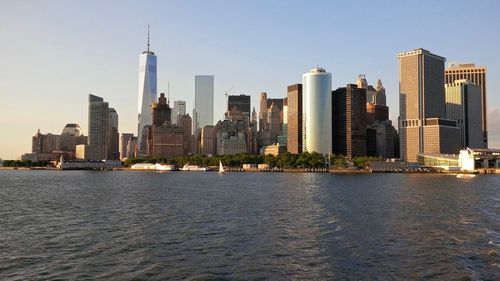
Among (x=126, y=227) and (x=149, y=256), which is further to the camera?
(x=126, y=227)

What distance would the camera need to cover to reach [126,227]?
56.1m

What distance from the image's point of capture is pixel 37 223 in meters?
59.6

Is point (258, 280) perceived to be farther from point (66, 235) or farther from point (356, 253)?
point (66, 235)

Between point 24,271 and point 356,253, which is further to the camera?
point 356,253

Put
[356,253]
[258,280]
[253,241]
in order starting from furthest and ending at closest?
[253,241], [356,253], [258,280]

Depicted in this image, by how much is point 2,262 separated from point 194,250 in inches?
577

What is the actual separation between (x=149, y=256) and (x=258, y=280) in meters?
10.9

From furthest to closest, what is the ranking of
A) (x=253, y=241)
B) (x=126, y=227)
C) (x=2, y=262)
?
(x=126, y=227), (x=253, y=241), (x=2, y=262)

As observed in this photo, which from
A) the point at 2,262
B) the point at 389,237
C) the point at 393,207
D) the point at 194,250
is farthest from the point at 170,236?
the point at 393,207

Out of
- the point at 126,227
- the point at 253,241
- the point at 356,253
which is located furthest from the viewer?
the point at 126,227

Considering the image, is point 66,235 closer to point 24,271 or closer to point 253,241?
point 24,271

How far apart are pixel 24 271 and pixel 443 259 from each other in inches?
1236

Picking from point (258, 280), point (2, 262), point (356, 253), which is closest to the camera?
point (258, 280)

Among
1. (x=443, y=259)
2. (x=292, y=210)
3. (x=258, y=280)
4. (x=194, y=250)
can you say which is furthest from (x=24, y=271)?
(x=292, y=210)
